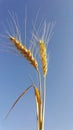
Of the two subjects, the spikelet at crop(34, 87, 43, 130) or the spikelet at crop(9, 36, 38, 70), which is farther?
the spikelet at crop(9, 36, 38, 70)

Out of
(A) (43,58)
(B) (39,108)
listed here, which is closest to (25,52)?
(A) (43,58)

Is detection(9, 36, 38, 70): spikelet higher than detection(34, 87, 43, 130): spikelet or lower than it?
higher

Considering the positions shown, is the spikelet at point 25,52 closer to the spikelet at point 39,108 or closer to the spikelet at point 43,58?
the spikelet at point 43,58

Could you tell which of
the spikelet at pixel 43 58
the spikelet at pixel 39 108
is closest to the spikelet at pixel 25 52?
the spikelet at pixel 43 58

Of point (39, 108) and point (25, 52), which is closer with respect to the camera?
point (39, 108)

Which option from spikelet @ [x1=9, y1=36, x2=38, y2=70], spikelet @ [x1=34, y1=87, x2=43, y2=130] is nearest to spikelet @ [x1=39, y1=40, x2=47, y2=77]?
spikelet @ [x1=9, y1=36, x2=38, y2=70]

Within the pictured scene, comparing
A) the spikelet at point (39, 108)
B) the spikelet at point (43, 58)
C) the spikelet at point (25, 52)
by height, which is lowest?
the spikelet at point (39, 108)

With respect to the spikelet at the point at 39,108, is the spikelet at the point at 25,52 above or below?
above

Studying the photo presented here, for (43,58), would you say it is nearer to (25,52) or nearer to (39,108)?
(25,52)

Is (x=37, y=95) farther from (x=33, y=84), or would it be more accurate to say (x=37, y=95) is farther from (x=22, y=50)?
(x=22, y=50)

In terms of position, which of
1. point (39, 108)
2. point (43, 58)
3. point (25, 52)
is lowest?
point (39, 108)

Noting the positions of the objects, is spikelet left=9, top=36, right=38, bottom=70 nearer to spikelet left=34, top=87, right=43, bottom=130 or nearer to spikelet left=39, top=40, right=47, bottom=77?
spikelet left=39, top=40, right=47, bottom=77
